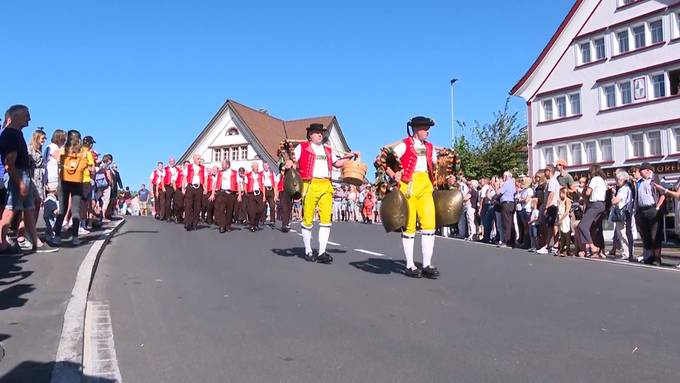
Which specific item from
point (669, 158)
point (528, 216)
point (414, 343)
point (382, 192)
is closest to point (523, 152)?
point (669, 158)

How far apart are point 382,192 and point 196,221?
10.1 metres

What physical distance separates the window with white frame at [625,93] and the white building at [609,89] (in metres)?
0.06

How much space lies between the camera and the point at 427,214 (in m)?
8.56

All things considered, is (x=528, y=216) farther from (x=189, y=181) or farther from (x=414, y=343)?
(x=414, y=343)

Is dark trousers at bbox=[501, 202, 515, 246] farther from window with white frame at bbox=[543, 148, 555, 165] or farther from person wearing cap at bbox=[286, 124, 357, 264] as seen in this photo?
window with white frame at bbox=[543, 148, 555, 165]

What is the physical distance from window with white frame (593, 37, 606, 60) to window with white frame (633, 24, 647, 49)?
2.30 meters

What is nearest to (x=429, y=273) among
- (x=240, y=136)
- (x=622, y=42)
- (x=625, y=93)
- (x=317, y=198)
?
(x=317, y=198)

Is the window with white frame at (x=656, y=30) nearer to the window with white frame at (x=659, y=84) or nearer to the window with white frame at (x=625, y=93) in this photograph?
the window with white frame at (x=659, y=84)

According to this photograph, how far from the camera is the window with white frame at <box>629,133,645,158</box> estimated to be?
35.9m

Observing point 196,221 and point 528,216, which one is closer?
point 528,216

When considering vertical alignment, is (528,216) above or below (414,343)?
above

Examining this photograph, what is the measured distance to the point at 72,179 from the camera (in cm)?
1038

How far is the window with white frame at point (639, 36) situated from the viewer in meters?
36.1

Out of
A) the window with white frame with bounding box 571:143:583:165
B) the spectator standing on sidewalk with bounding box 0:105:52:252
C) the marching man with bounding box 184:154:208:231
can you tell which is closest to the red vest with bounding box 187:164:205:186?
the marching man with bounding box 184:154:208:231
